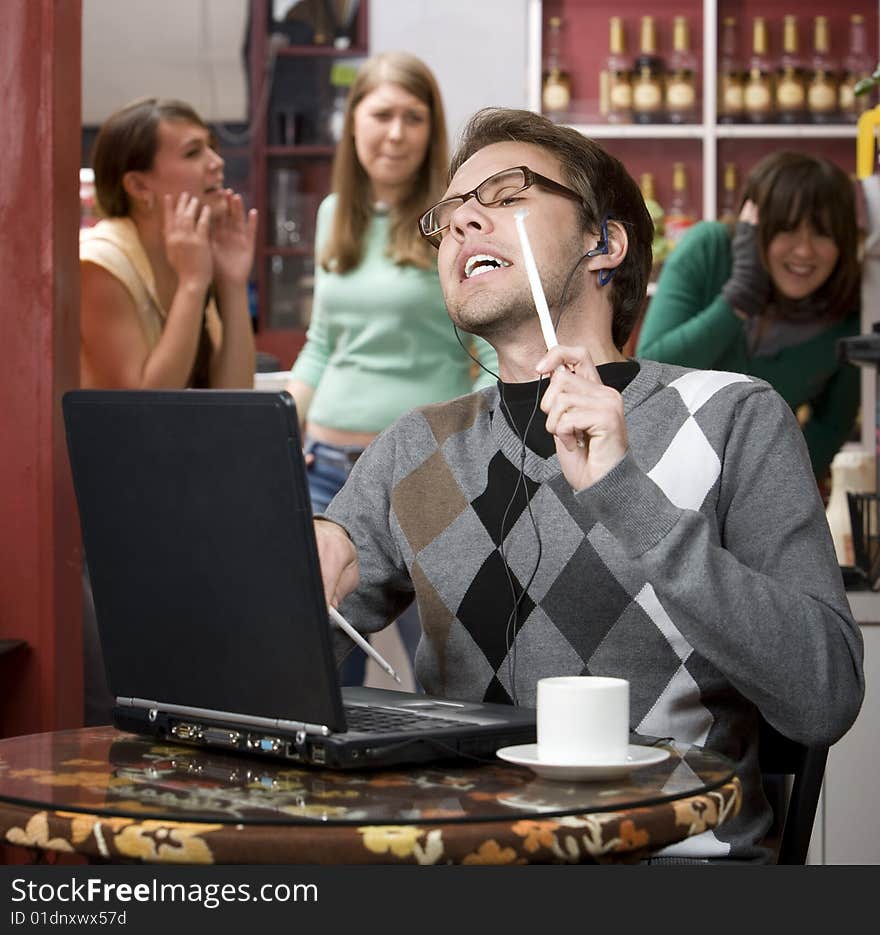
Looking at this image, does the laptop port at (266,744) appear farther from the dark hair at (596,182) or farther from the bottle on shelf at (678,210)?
the bottle on shelf at (678,210)

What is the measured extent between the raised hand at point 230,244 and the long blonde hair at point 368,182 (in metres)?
0.17

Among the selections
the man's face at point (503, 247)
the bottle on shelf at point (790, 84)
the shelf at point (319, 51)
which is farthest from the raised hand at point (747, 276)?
the shelf at point (319, 51)

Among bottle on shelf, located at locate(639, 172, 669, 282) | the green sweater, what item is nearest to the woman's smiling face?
the green sweater

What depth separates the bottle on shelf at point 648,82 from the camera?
4.88 m

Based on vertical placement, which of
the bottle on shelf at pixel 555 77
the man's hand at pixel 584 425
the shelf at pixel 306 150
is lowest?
the man's hand at pixel 584 425

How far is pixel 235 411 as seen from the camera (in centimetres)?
106

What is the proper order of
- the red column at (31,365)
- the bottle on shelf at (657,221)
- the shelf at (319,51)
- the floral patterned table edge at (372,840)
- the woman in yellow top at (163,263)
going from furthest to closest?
the shelf at (319,51)
the bottle on shelf at (657,221)
the woman in yellow top at (163,263)
the red column at (31,365)
the floral patterned table edge at (372,840)

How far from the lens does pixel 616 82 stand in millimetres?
4953

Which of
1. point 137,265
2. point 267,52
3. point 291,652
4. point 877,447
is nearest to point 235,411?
point 291,652

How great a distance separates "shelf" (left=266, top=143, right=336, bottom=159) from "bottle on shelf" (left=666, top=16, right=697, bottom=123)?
1.52m

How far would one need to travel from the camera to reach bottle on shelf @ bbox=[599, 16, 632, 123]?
4930mm

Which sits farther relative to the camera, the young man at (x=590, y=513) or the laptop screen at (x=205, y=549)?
the young man at (x=590, y=513)

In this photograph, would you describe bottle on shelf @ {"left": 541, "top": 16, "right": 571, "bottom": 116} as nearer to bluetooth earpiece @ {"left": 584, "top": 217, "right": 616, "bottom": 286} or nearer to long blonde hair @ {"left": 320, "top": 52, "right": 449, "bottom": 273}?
long blonde hair @ {"left": 320, "top": 52, "right": 449, "bottom": 273}

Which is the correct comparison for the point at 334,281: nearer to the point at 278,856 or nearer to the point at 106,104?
the point at 278,856
